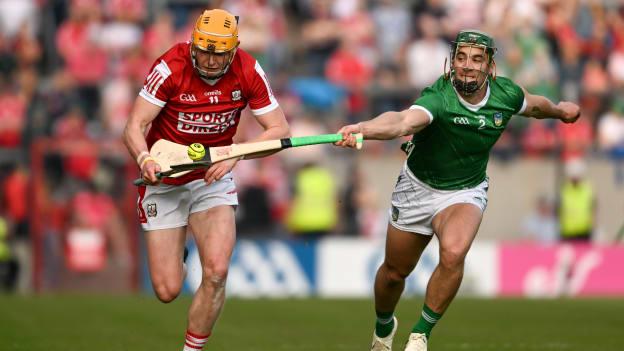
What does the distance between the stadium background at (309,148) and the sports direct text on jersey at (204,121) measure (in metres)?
9.07

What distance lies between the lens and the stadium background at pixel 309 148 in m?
18.9

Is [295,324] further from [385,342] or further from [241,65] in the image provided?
[241,65]

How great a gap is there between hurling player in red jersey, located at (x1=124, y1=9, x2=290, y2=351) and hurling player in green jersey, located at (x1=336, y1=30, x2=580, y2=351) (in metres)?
1.14

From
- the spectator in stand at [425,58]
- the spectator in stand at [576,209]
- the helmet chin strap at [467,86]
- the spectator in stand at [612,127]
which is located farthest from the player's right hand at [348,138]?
the spectator in stand at [612,127]

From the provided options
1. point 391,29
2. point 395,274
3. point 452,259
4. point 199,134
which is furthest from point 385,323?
point 391,29

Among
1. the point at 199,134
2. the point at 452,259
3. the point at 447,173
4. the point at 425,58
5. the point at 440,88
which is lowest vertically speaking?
the point at 452,259

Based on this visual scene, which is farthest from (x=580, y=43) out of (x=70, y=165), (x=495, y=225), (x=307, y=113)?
(x=70, y=165)

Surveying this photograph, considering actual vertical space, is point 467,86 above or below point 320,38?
above

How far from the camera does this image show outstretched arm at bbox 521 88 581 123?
982cm

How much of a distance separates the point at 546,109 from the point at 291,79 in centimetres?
1084

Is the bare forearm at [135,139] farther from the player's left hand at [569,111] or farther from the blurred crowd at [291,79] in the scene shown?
the blurred crowd at [291,79]

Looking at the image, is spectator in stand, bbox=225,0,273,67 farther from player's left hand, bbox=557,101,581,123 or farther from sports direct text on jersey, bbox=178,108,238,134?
sports direct text on jersey, bbox=178,108,238,134

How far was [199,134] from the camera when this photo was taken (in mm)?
9273

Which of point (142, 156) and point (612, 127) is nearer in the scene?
point (142, 156)
